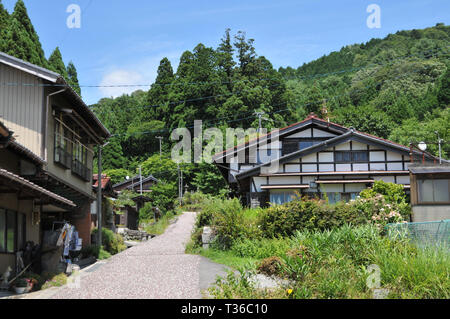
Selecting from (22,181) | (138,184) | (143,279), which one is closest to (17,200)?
(22,181)

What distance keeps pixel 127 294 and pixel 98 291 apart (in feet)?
2.65

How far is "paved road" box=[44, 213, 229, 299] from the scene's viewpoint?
10883 millimetres

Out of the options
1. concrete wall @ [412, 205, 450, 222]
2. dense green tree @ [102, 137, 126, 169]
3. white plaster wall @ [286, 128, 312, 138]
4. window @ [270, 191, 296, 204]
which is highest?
Answer: dense green tree @ [102, 137, 126, 169]

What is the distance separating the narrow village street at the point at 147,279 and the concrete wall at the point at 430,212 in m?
9.19

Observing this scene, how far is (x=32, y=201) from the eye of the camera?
16.3 m

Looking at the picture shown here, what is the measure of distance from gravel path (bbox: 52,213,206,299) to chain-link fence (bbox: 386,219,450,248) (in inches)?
232

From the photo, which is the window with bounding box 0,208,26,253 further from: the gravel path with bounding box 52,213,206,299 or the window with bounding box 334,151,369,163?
the window with bounding box 334,151,369,163

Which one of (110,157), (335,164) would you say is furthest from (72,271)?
(110,157)

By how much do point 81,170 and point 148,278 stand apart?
1173 centimetres

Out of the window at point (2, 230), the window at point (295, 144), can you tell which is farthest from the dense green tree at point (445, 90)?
the window at point (2, 230)

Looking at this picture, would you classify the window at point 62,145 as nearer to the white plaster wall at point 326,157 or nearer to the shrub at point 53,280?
the shrub at point 53,280

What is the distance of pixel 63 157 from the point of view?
20.1m

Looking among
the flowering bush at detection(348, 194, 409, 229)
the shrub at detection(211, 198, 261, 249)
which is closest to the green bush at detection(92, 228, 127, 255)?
the shrub at detection(211, 198, 261, 249)

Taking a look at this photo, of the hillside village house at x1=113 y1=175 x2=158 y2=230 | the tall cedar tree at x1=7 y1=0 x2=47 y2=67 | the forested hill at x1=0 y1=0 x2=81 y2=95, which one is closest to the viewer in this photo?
the forested hill at x1=0 y1=0 x2=81 y2=95
